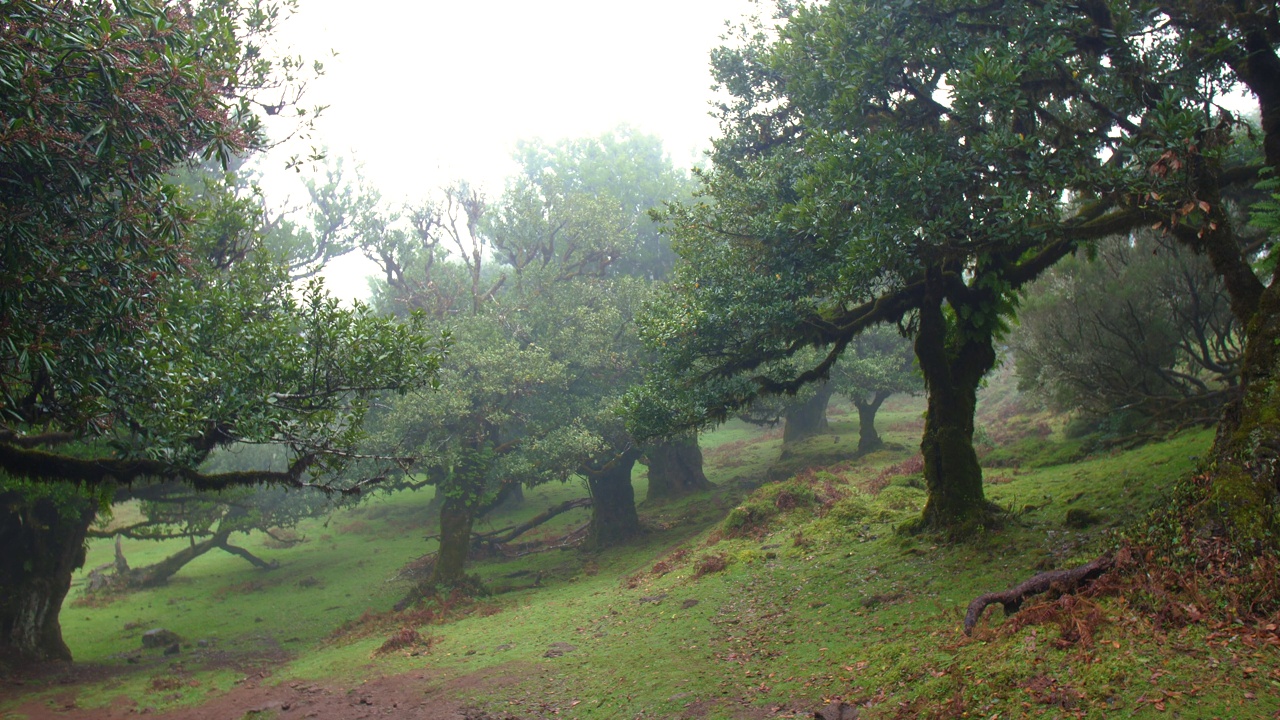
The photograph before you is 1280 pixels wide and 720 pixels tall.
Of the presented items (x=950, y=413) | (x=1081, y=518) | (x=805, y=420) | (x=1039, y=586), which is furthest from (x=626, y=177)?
(x=1039, y=586)

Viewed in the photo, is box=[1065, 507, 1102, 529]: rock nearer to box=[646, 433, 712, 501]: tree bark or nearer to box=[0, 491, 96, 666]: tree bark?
box=[646, 433, 712, 501]: tree bark

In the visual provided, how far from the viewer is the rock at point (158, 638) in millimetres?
20188

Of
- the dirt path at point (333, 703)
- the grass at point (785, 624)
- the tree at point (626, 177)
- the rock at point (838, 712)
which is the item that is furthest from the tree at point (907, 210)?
the tree at point (626, 177)

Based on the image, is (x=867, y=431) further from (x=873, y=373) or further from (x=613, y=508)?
(x=613, y=508)

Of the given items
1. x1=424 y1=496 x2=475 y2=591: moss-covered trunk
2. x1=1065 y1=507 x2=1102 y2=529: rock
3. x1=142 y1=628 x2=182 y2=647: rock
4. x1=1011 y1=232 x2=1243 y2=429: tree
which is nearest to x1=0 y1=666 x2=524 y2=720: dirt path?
x1=142 y1=628 x2=182 y2=647: rock

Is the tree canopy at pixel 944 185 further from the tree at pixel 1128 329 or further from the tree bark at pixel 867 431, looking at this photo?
the tree bark at pixel 867 431

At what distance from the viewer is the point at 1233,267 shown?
10141 millimetres

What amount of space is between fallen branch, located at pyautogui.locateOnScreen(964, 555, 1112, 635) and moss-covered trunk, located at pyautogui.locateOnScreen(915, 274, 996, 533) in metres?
4.30

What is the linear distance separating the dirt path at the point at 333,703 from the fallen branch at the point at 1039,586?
6.38 m

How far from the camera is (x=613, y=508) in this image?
26.8 meters

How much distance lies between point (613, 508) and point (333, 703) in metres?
14.7

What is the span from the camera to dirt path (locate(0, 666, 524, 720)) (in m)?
11.6

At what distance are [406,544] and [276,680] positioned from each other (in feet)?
54.7

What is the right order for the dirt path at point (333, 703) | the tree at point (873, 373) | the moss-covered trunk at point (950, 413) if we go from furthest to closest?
the tree at point (873, 373) → the moss-covered trunk at point (950, 413) → the dirt path at point (333, 703)
